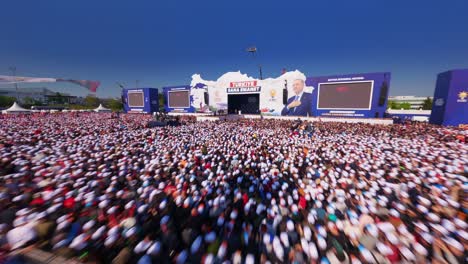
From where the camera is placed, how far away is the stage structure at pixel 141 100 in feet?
89.4

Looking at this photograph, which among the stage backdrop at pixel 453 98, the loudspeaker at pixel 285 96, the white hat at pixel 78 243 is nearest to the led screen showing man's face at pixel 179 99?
the loudspeaker at pixel 285 96

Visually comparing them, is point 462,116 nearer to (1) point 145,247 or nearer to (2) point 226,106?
(1) point 145,247

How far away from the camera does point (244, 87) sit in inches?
863

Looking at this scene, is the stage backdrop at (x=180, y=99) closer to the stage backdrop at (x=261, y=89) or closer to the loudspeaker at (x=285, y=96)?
the stage backdrop at (x=261, y=89)

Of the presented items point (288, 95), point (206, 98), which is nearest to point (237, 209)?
point (288, 95)

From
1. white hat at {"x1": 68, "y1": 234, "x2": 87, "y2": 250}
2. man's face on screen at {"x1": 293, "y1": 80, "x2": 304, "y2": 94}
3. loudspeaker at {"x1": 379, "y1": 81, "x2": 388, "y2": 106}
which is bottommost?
white hat at {"x1": 68, "y1": 234, "x2": 87, "y2": 250}

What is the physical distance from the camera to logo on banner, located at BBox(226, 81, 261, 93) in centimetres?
2141

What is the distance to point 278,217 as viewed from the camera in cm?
302

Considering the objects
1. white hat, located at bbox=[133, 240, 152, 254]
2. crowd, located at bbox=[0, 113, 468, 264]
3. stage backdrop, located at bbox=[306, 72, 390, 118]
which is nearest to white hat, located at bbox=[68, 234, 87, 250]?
crowd, located at bbox=[0, 113, 468, 264]

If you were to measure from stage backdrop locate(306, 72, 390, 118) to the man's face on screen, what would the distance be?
6.47 ft

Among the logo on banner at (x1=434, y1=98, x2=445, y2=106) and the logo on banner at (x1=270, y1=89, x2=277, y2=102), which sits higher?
the logo on banner at (x1=270, y1=89, x2=277, y2=102)

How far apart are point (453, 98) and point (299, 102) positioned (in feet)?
36.3

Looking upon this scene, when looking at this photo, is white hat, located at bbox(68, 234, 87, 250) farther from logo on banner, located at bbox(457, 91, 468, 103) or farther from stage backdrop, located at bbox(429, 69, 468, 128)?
logo on banner, located at bbox(457, 91, 468, 103)

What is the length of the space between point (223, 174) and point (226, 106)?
19.4 metres
